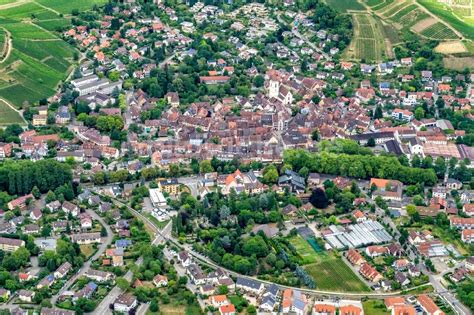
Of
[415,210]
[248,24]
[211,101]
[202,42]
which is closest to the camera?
[415,210]

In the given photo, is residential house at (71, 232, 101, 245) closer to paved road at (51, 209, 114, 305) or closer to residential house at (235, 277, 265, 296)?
paved road at (51, 209, 114, 305)

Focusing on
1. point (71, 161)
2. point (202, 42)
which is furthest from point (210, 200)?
point (202, 42)

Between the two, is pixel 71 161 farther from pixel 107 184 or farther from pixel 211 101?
pixel 211 101

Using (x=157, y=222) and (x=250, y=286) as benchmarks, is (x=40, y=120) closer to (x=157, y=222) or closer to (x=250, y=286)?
(x=157, y=222)

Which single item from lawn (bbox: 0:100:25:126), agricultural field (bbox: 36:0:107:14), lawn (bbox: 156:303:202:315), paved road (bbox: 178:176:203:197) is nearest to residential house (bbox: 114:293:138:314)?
lawn (bbox: 156:303:202:315)

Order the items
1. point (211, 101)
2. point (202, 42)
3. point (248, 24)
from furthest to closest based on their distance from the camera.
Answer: point (248, 24)
point (202, 42)
point (211, 101)

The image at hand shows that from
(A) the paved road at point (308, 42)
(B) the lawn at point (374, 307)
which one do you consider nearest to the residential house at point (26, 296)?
(B) the lawn at point (374, 307)
